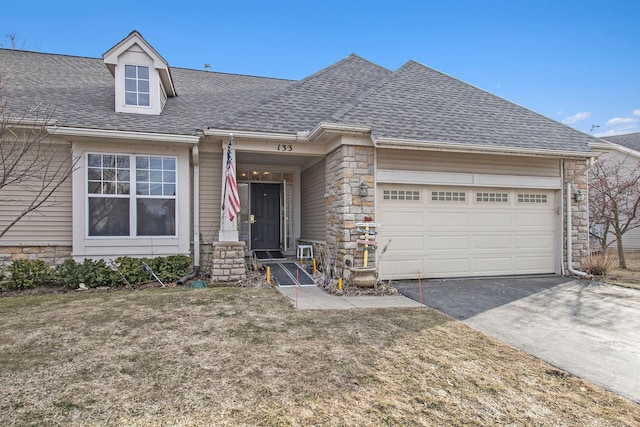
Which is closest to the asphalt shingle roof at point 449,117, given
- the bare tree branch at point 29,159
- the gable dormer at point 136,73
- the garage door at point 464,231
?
the garage door at point 464,231

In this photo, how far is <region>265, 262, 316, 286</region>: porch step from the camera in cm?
780

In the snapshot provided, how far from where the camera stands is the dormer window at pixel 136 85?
8.55 m

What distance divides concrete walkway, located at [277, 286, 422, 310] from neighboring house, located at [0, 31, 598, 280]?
994 millimetres

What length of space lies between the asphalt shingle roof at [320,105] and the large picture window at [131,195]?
76cm

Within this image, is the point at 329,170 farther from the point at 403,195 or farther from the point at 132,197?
the point at 132,197

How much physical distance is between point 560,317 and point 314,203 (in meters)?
5.90

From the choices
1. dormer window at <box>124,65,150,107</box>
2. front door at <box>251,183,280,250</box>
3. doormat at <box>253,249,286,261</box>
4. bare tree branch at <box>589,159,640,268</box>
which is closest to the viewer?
dormer window at <box>124,65,150,107</box>

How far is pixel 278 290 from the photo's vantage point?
706 cm

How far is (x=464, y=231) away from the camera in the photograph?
27.9 feet

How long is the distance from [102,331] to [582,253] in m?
10.3

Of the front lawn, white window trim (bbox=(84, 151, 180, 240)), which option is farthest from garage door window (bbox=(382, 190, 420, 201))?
white window trim (bbox=(84, 151, 180, 240))

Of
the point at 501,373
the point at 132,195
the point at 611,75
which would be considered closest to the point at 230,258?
the point at 132,195

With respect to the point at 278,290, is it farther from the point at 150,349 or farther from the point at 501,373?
the point at 501,373

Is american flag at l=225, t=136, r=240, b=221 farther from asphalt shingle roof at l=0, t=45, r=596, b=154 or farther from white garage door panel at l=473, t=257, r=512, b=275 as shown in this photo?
white garage door panel at l=473, t=257, r=512, b=275
